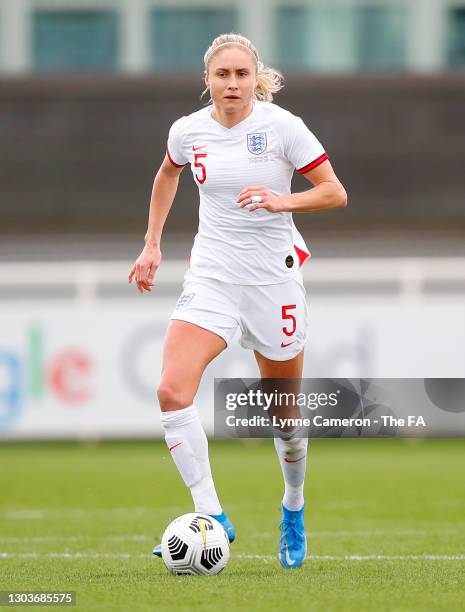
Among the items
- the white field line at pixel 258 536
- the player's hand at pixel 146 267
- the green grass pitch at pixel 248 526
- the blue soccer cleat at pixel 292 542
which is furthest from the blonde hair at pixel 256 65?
the white field line at pixel 258 536

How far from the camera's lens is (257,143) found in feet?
20.1

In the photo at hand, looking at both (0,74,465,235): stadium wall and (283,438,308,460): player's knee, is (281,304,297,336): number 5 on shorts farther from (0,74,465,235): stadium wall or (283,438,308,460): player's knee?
(0,74,465,235): stadium wall

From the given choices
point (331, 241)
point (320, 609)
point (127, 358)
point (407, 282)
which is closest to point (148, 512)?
point (320, 609)

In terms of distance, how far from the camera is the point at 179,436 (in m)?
5.89

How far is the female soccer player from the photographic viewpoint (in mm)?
5898

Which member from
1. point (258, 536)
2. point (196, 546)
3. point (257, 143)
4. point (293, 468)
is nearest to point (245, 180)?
point (257, 143)

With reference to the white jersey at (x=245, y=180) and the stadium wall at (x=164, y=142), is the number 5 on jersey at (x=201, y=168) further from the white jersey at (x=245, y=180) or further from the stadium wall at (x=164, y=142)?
the stadium wall at (x=164, y=142)

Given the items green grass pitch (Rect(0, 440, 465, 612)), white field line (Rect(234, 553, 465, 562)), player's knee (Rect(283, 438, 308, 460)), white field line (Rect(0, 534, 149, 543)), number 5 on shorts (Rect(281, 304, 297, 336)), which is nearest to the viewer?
green grass pitch (Rect(0, 440, 465, 612))

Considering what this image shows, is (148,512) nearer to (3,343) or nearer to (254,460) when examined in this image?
(254,460)

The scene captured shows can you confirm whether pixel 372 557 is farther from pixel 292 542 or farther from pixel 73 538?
pixel 73 538

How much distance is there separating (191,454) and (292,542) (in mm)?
762

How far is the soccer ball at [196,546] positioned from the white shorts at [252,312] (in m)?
0.80

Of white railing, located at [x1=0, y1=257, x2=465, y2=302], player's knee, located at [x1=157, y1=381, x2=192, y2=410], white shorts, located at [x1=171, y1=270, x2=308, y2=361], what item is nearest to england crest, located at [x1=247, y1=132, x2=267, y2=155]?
white shorts, located at [x1=171, y1=270, x2=308, y2=361]

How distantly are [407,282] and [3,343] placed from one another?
14.3ft
